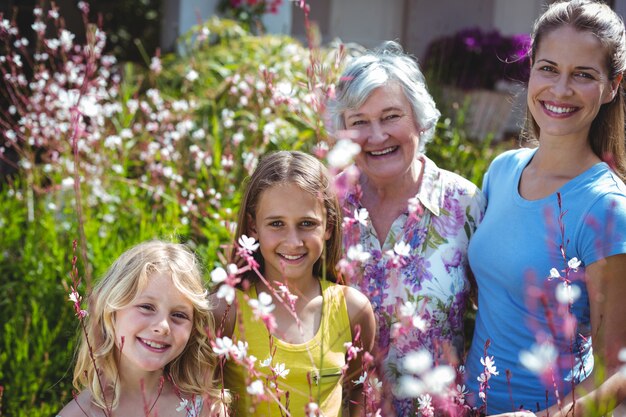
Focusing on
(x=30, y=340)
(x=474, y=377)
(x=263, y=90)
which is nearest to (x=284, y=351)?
(x=474, y=377)

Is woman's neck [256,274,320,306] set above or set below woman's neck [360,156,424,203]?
below

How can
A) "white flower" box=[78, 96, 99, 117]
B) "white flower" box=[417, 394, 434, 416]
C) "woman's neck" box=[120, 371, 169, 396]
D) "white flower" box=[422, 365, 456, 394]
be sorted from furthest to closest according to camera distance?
"white flower" box=[78, 96, 99, 117]
"woman's neck" box=[120, 371, 169, 396]
"white flower" box=[417, 394, 434, 416]
"white flower" box=[422, 365, 456, 394]

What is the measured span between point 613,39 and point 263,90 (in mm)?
2265

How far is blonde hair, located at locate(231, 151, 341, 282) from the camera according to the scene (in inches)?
91.0

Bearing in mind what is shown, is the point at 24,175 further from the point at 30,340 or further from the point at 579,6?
the point at 579,6

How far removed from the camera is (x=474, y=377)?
8.13ft

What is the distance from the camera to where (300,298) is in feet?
7.92

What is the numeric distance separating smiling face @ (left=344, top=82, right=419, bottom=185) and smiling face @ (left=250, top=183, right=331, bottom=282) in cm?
40

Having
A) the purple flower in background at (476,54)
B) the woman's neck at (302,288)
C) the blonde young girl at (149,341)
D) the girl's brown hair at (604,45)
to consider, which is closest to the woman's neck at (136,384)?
the blonde young girl at (149,341)

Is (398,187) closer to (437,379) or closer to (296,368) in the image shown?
(296,368)

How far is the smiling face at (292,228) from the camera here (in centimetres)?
225

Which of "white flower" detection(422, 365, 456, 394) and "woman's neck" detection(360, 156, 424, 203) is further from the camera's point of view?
"woman's neck" detection(360, 156, 424, 203)

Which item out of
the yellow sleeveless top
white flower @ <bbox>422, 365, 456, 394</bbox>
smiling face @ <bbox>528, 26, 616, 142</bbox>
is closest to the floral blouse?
the yellow sleeveless top

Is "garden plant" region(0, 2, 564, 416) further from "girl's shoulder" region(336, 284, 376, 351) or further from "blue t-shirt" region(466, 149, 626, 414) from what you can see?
"blue t-shirt" region(466, 149, 626, 414)
